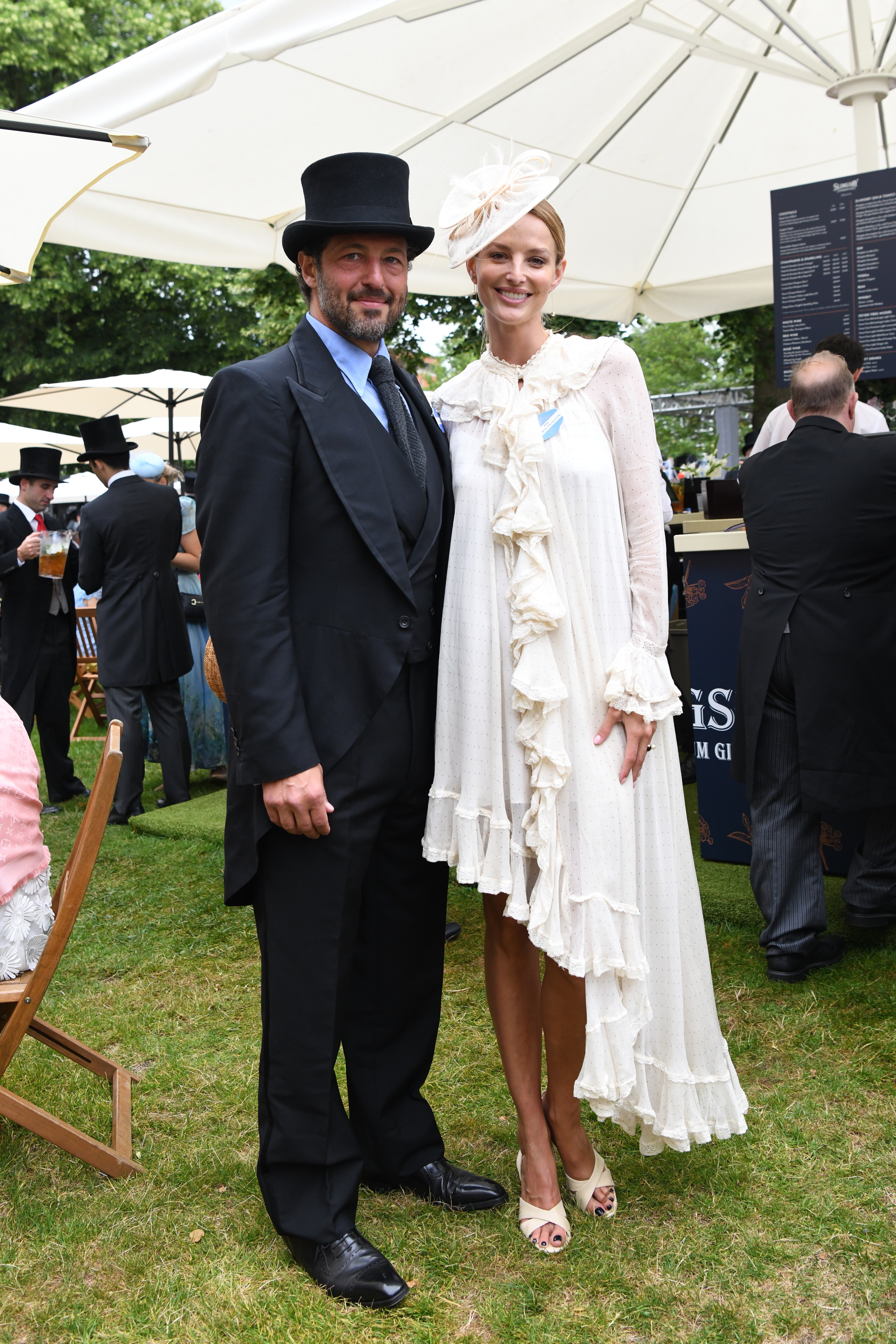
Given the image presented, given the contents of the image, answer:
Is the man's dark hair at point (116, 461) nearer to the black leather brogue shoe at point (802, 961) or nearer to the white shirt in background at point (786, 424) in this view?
A: the white shirt in background at point (786, 424)

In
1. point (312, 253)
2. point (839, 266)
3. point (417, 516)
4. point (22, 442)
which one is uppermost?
point (22, 442)

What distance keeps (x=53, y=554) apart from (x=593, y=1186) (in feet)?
18.6

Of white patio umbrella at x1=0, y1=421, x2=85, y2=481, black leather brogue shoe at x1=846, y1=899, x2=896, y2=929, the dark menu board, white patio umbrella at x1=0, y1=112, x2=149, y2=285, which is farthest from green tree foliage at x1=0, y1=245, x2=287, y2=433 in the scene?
black leather brogue shoe at x1=846, y1=899, x2=896, y2=929

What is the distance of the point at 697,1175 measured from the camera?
2.69 m

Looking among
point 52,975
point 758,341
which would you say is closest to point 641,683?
point 52,975

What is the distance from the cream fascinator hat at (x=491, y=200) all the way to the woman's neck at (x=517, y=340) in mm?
158

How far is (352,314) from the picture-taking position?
2.29 meters

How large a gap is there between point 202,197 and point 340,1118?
430 centimetres

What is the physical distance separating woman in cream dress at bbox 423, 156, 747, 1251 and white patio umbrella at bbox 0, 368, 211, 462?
830 cm

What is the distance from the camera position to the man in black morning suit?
378 centimetres

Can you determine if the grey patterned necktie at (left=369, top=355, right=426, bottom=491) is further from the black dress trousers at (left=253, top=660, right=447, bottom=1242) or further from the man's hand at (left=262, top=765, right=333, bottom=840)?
the man's hand at (left=262, top=765, right=333, bottom=840)

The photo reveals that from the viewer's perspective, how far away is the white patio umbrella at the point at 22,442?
13227mm

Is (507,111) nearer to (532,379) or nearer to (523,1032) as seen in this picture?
(532,379)

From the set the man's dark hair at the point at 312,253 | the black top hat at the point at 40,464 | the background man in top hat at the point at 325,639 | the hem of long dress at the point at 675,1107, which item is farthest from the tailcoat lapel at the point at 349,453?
the black top hat at the point at 40,464
